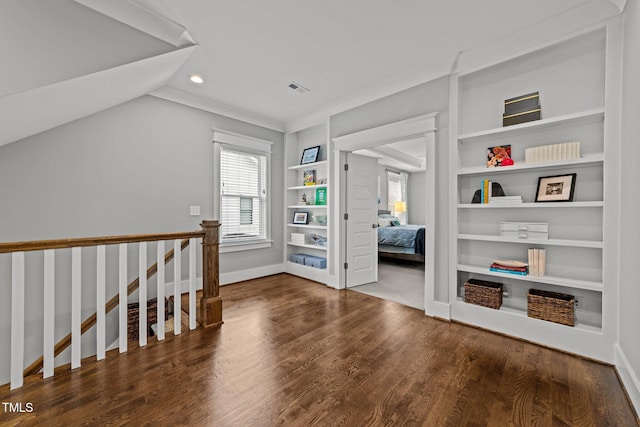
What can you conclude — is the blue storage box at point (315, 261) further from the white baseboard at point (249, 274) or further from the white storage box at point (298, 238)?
the white baseboard at point (249, 274)

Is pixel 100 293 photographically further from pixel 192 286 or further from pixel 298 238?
pixel 298 238

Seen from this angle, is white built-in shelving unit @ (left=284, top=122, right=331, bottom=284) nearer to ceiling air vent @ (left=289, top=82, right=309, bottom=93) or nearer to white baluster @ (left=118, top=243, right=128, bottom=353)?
ceiling air vent @ (left=289, top=82, right=309, bottom=93)

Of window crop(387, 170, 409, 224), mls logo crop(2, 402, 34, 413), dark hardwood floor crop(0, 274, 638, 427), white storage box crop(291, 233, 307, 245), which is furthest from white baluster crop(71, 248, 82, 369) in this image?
window crop(387, 170, 409, 224)

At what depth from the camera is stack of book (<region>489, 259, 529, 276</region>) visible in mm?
2490

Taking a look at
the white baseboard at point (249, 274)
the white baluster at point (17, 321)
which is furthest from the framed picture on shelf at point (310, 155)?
the white baluster at point (17, 321)

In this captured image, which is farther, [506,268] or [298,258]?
[298,258]

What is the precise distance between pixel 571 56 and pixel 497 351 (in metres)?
2.56

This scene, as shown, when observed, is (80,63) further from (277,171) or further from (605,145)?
(605,145)

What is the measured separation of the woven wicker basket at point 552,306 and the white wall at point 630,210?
0.30 meters

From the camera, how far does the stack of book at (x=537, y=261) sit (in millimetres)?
2408

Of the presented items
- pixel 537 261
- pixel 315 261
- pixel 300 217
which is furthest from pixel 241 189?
pixel 537 261

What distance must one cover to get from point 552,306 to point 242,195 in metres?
4.04

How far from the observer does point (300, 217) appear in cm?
495

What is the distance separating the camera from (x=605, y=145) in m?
2.08
